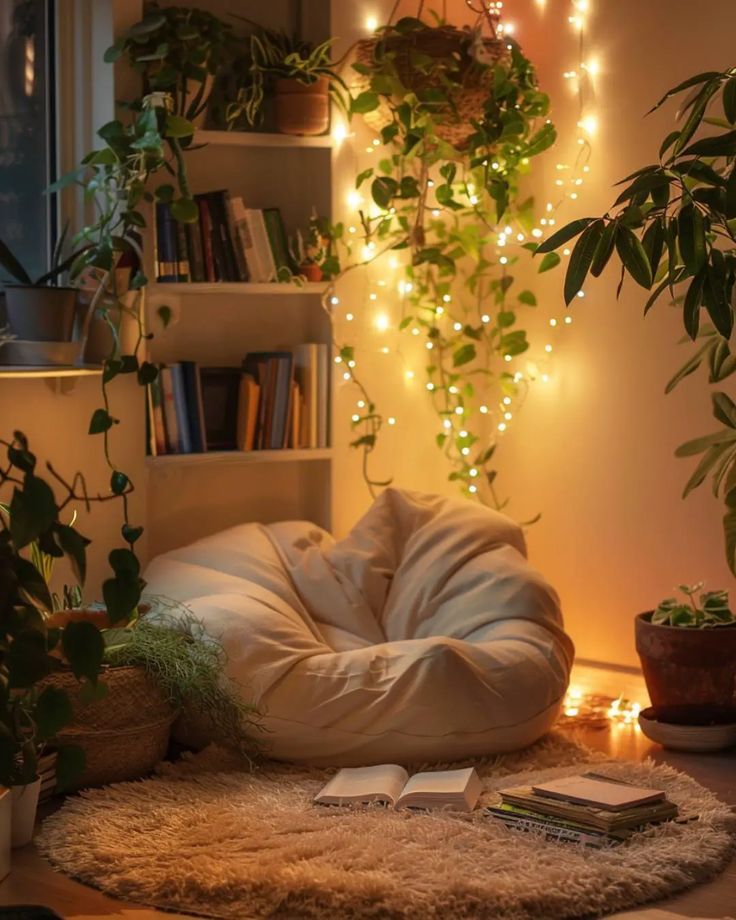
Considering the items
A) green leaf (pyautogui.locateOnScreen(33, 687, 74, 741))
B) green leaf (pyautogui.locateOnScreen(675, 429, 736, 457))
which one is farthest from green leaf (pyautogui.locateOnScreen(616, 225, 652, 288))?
green leaf (pyautogui.locateOnScreen(33, 687, 74, 741))

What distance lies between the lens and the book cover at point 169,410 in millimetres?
3740

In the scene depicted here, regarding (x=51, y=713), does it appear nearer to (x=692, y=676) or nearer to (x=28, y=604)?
(x=28, y=604)

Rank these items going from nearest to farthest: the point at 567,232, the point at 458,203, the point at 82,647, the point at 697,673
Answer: the point at 82,647, the point at 567,232, the point at 697,673, the point at 458,203

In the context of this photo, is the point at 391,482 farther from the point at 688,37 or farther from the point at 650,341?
the point at 688,37

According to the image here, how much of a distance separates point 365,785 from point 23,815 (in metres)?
0.69

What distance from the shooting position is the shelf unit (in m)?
3.89

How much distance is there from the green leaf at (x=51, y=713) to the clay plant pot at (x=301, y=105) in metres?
2.03

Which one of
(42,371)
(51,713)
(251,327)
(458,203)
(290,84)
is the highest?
(290,84)

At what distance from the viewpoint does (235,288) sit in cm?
379

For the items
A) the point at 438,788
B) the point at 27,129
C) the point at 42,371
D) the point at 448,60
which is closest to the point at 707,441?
the point at 438,788

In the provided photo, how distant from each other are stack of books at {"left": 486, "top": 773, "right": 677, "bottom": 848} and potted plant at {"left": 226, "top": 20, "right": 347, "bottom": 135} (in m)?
1.94

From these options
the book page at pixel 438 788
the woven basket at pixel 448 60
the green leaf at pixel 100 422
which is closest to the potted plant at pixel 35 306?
the green leaf at pixel 100 422

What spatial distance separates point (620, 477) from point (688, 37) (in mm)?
1200

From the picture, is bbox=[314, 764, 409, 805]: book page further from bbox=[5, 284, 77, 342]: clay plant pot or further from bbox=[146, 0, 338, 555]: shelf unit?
bbox=[5, 284, 77, 342]: clay plant pot
